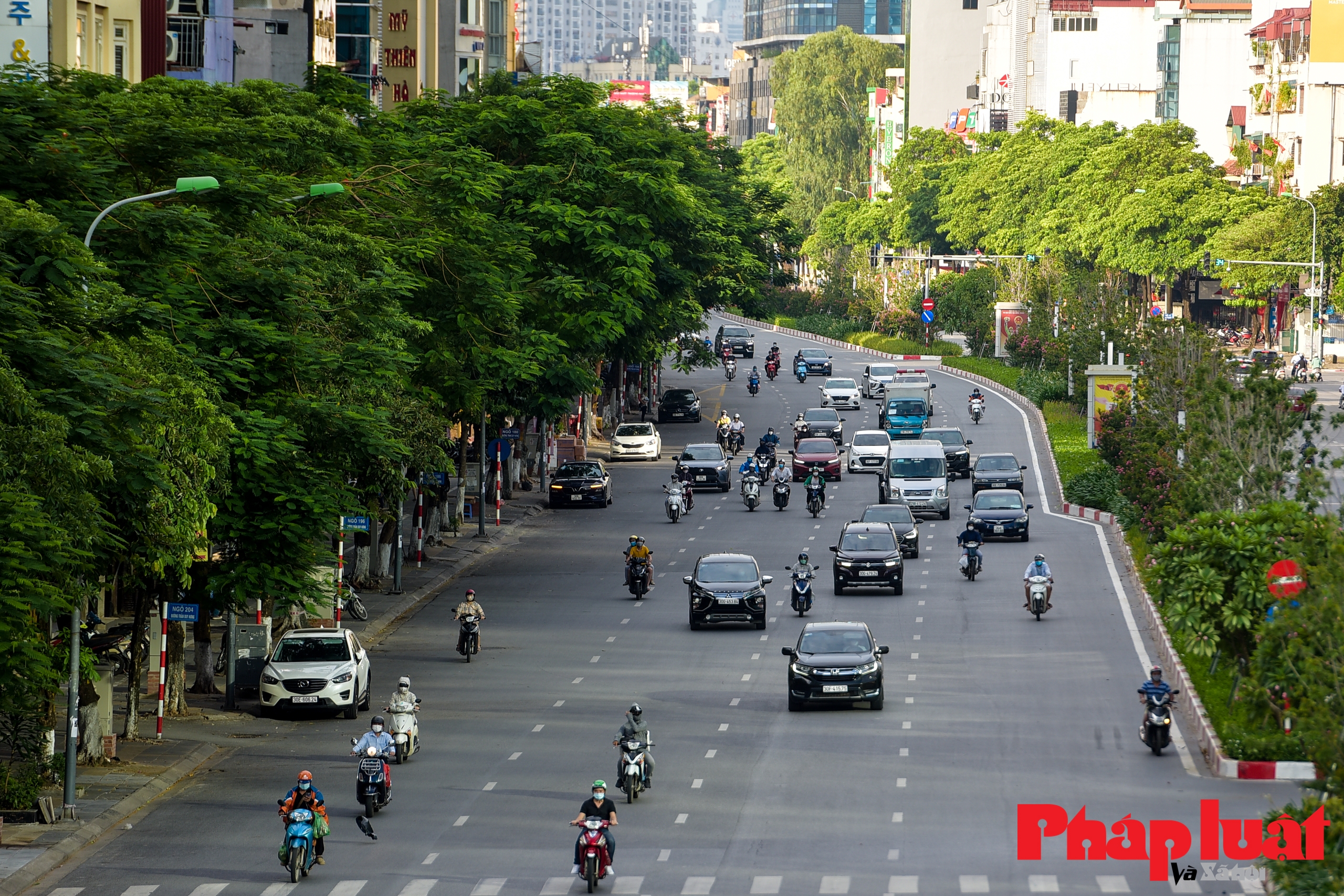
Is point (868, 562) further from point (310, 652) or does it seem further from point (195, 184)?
point (195, 184)

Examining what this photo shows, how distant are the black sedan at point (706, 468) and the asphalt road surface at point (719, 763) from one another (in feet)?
55.9

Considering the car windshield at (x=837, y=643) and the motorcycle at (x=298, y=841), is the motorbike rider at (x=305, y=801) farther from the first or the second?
the car windshield at (x=837, y=643)

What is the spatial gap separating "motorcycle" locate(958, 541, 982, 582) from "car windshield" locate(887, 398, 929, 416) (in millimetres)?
30315

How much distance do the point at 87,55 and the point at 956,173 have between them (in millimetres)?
108723

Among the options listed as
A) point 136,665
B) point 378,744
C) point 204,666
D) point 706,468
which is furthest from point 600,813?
point 706,468

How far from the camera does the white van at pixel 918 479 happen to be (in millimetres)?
58875

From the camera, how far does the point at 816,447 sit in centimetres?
6769

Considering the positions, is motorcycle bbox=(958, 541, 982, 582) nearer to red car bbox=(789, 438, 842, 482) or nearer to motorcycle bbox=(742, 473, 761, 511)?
motorcycle bbox=(742, 473, 761, 511)

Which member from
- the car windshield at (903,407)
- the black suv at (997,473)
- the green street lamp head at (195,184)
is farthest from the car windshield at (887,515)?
the green street lamp head at (195,184)

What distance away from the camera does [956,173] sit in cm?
14912

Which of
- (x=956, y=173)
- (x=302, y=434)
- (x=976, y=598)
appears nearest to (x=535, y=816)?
(x=302, y=434)

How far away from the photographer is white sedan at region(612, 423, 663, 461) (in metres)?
75.0

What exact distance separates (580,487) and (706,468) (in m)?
→ 5.55

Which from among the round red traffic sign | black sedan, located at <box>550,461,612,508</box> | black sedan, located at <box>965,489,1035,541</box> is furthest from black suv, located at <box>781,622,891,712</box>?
black sedan, located at <box>550,461,612,508</box>
